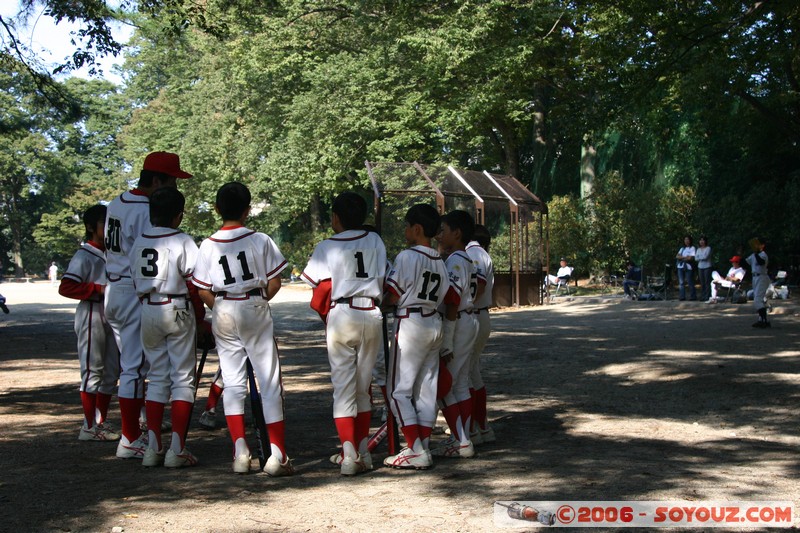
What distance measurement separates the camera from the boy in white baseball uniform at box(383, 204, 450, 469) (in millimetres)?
6359

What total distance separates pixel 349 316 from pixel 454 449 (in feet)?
4.60

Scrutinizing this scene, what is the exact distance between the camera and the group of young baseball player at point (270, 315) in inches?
241

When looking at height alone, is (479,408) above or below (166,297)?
below

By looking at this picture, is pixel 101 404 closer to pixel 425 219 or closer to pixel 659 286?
pixel 425 219

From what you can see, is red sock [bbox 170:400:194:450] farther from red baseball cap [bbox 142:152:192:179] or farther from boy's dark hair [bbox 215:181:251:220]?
red baseball cap [bbox 142:152:192:179]

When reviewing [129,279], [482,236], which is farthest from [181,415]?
[482,236]

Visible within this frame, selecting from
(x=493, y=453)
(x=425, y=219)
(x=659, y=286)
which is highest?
(x=425, y=219)

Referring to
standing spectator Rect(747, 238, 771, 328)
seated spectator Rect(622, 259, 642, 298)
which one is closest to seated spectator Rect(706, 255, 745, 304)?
seated spectator Rect(622, 259, 642, 298)

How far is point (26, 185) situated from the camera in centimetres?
7525

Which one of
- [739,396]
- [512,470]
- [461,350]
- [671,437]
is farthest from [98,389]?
[739,396]

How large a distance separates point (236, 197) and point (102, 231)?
196 cm

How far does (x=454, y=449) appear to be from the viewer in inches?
266

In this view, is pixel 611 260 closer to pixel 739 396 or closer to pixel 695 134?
pixel 695 134

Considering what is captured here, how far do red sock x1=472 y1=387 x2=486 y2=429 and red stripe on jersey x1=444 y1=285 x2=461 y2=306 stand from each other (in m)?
1.03
